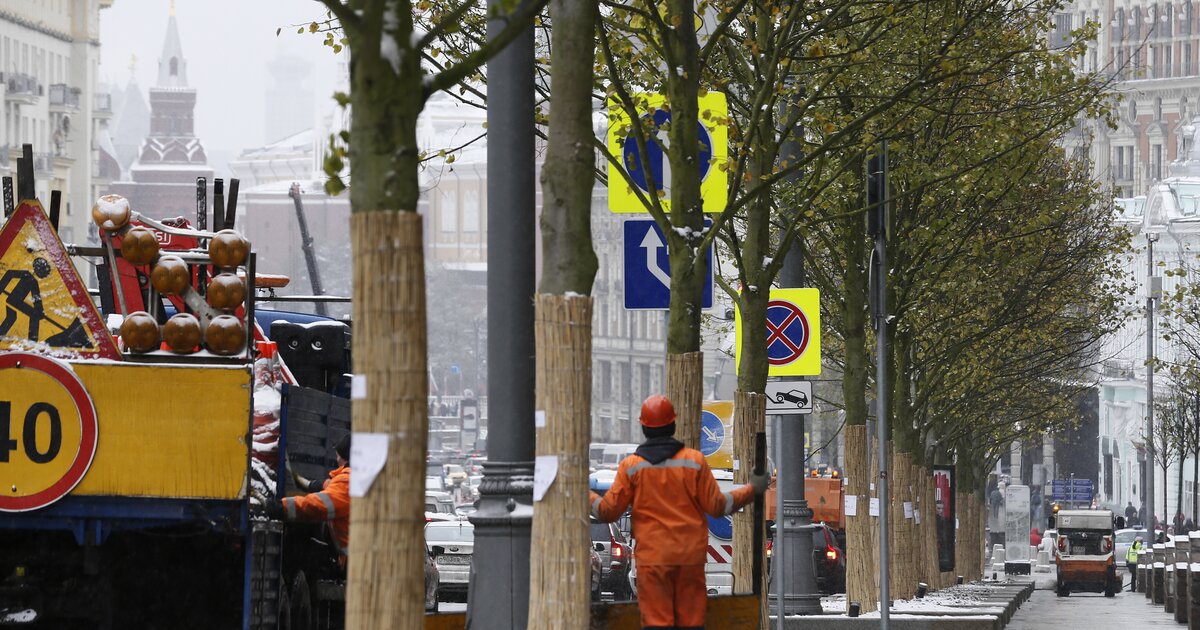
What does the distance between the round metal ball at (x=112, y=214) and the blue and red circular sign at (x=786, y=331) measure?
832 centimetres

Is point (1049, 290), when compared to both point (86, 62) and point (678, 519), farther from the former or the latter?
point (86, 62)

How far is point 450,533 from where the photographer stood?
2939 cm

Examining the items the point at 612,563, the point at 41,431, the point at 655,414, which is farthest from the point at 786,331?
→ the point at 612,563

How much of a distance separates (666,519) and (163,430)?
2380mm

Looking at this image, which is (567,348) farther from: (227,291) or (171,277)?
(171,277)

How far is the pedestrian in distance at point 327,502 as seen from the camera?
11977mm

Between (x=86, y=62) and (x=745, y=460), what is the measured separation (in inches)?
4882

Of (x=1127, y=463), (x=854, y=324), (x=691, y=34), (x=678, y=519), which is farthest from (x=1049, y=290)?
(x=1127, y=463)

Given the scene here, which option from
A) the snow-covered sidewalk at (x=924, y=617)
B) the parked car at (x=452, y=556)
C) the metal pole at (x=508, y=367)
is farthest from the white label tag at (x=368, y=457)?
the parked car at (x=452, y=556)

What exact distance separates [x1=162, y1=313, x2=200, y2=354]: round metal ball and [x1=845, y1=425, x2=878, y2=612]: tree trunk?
16890 mm

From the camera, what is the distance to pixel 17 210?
10812 mm

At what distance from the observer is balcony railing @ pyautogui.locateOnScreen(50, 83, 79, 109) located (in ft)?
424

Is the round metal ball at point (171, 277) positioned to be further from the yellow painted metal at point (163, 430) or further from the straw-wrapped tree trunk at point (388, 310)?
the straw-wrapped tree trunk at point (388, 310)

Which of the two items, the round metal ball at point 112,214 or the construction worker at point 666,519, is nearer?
the construction worker at point 666,519
